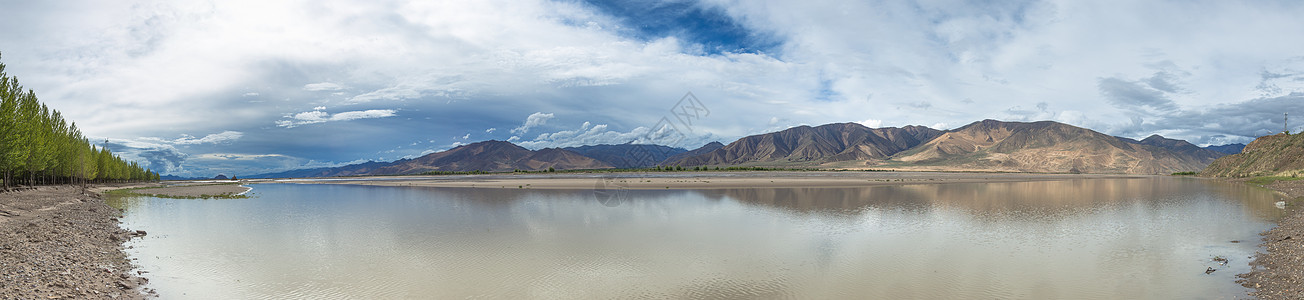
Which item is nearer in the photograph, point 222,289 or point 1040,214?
point 222,289

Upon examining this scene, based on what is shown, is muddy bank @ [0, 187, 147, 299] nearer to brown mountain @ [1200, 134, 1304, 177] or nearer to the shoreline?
the shoreline

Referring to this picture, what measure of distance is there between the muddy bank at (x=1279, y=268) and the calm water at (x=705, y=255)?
44 cm

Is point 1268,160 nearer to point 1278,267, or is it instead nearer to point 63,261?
point 1278,267

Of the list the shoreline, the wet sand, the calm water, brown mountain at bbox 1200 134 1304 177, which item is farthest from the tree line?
brown mountain at bbox 1200 134 1304 177

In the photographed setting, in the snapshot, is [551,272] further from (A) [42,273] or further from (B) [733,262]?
(A) [42,273]

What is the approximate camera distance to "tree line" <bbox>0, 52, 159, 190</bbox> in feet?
121

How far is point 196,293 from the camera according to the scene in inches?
456

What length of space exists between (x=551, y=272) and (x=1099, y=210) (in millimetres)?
31959

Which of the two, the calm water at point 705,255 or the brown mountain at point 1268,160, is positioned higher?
the brown mountain at point 1268,160

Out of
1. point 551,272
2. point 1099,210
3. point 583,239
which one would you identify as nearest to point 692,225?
point 583,239

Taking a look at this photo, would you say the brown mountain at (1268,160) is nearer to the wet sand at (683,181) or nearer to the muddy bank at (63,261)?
the wet sand at (683,181)

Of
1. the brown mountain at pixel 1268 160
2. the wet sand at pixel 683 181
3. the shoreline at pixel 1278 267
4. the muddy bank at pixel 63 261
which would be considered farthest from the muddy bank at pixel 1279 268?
the brown mountain at pixel 1268 160

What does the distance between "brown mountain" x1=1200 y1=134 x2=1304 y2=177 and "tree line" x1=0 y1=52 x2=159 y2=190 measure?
12021 cm

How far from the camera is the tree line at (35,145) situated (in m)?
36.8
